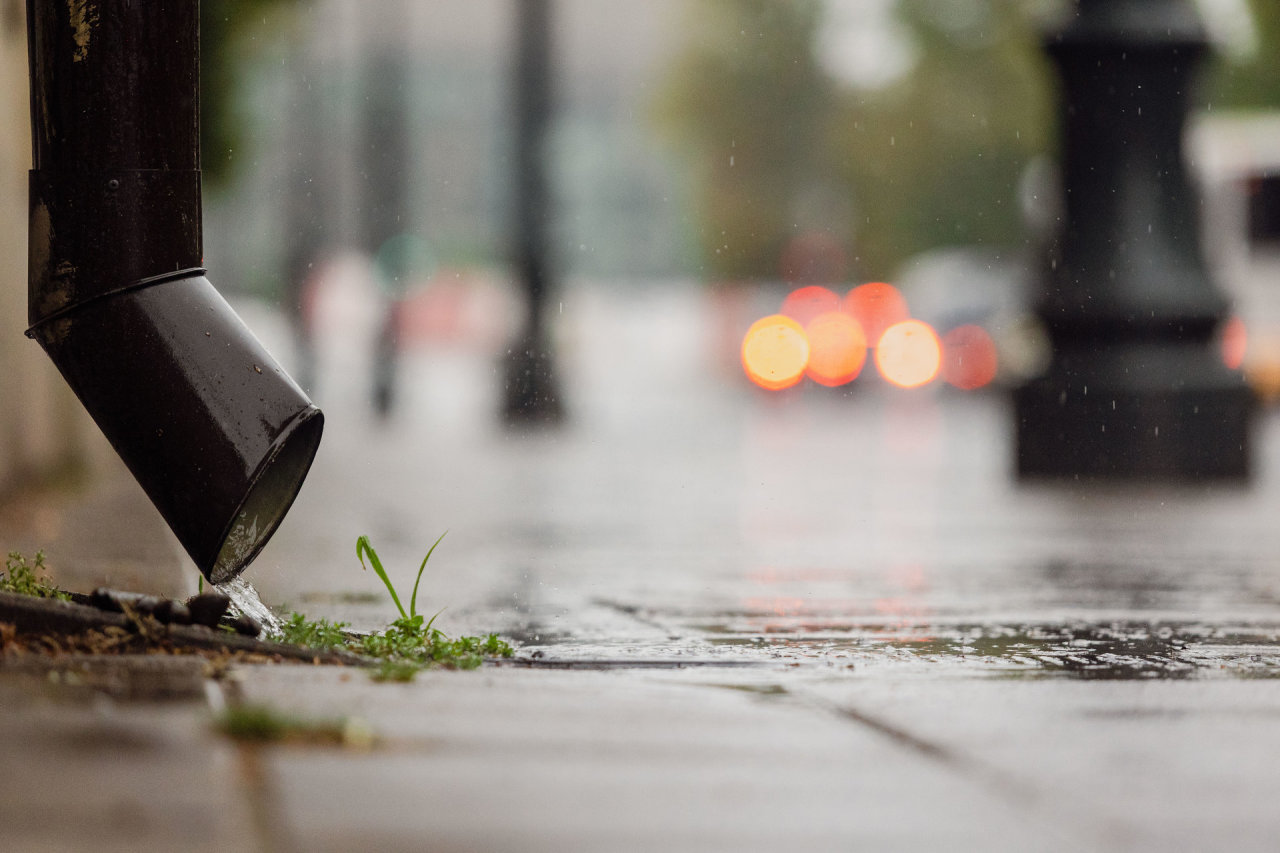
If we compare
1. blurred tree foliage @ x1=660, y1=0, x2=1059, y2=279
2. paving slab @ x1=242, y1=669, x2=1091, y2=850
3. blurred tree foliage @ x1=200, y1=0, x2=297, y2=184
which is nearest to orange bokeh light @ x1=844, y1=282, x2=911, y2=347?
blurred tree foliage @ x1=200, y1=0, x2=297, y2=184

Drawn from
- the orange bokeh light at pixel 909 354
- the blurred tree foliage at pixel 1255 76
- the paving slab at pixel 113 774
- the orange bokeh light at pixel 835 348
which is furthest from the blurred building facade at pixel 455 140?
the paving slab at pixel 113 774

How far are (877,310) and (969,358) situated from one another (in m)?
1.78

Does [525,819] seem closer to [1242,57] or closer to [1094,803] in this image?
[1094,803]

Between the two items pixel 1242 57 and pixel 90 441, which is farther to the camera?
pixel 1242 57

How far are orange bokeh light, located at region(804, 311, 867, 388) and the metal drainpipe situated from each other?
2603cm

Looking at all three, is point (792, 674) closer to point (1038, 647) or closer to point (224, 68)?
point (1038, 647)

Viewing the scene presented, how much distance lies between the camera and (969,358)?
30719 millimetres

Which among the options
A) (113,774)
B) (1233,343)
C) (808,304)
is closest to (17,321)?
(1233,343)

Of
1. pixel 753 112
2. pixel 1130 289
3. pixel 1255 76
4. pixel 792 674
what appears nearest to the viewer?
pixel 792 674

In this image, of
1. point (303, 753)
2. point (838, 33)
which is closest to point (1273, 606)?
point (303, 753)

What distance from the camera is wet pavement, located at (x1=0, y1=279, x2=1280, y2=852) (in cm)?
322

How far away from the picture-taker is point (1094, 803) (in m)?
3.38

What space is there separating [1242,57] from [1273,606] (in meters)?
41.6

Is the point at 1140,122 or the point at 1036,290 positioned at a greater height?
the point at 1140,122
